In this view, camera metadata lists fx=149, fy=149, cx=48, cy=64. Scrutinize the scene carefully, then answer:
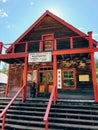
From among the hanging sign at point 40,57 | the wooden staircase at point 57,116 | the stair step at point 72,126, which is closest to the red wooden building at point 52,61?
the hanging sign at point 40,57

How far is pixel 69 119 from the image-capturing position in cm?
713

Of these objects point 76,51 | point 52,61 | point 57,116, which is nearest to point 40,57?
point 76,51

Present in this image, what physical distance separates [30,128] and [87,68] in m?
6.95

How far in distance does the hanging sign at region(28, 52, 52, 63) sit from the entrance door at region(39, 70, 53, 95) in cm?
319

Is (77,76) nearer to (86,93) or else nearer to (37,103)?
(86,93)

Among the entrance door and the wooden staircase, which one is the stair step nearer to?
the wooden staircase

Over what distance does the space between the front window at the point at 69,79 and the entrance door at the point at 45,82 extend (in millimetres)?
1143

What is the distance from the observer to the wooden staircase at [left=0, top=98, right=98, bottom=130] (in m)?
6.86

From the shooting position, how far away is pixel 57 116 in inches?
300

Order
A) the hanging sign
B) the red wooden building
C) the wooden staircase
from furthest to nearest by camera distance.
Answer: the red wooden building < the hanging sign < the wooden staircase

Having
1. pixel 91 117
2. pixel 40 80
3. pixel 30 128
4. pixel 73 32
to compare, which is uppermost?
pixel 73 32

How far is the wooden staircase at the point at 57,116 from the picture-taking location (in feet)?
22.5

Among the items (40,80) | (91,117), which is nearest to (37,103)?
(91,117)

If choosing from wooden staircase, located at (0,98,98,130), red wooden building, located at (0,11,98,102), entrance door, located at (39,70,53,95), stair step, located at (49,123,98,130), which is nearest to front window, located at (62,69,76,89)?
red wooden building, located at (0,11,98,102)
